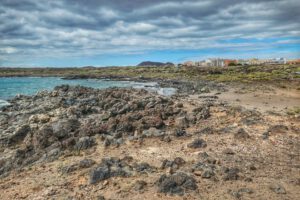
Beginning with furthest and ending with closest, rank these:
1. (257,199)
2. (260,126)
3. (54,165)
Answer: (260,126), (54,165), (257,199)

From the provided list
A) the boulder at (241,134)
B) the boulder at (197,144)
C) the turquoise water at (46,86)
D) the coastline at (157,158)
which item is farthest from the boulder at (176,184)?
the turquoise water at (46,86)

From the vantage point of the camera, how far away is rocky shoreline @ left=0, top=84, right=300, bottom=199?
11148mm

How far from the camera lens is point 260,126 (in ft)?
61.1

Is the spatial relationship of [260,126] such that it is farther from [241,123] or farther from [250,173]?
[250,173]

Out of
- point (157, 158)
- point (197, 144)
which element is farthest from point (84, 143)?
point (197, 144)

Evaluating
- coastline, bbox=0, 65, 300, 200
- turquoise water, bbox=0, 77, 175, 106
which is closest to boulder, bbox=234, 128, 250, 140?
coastline, bbox=0, 65, 300, 200

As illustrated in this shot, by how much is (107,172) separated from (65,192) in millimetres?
1620

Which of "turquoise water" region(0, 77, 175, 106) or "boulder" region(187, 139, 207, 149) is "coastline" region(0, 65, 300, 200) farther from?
"turquoise water" region(0, 77, 175, 106)

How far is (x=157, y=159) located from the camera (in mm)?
14047

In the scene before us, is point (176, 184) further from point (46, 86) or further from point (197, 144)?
point (46, 86)

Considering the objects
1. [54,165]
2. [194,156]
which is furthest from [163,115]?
[54,165]

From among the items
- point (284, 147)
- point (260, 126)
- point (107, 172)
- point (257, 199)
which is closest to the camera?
point (257, 199)

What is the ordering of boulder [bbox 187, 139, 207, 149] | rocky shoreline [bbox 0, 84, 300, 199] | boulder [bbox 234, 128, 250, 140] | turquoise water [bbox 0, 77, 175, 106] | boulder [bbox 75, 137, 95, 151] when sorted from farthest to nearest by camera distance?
turquoise water [bbox 0, 77, 175, 106] < boulder [bbox 234, 128, 250, 140] < boulder [bbox 75, 137, 95, 151] < boulder [bbox 187, 139, 207, 149] < rocky shoreline [bbox 0, 84, 300, 199]

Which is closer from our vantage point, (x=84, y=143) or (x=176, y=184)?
(x=176, y=184)
